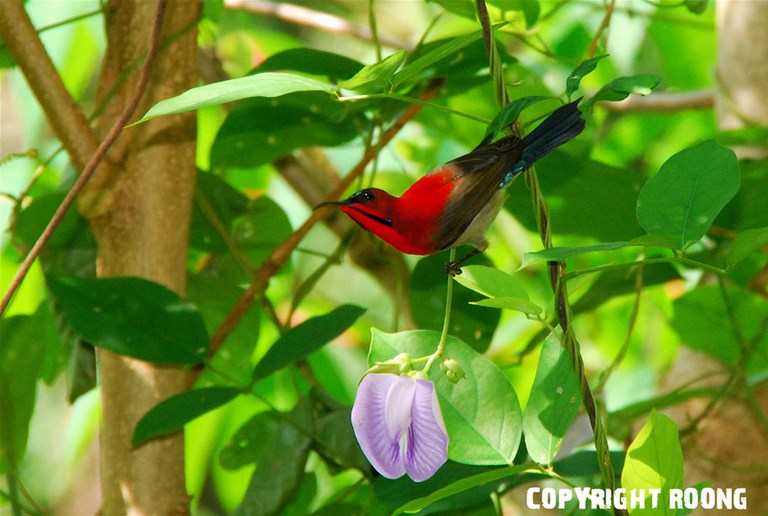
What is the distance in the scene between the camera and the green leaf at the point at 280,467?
905mm

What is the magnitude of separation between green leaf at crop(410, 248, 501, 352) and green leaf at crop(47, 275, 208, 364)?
189 millimetres

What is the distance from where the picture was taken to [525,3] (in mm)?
849

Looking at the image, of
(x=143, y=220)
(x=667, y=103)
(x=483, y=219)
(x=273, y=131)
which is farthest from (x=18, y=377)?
(x=667, y=103)

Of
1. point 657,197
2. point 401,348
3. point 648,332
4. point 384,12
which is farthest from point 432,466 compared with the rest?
point 384,12

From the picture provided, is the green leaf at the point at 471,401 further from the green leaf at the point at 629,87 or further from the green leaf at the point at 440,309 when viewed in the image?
the green leaf at the point at 440,309

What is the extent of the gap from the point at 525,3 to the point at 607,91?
286mm

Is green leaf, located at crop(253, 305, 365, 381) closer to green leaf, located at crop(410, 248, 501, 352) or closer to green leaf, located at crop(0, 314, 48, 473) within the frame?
green leaf, located at crop(410, 248, 501, 352)

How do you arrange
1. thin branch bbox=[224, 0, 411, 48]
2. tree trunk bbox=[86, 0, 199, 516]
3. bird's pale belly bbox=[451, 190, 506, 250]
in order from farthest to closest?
thin branch bbox=[224, 0, 411, 48]
tree trunk bbox=[86, 0, 199, 516]
bird's pale belly bbox=[451, 190, 506, 250]

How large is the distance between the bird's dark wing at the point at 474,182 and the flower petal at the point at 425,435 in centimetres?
17

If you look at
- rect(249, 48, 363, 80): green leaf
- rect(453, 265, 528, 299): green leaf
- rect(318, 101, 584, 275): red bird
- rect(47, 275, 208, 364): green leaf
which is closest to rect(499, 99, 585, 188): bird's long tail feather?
rect(318, 101, 584, 275): red bird

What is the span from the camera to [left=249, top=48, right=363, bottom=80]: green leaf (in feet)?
2.76

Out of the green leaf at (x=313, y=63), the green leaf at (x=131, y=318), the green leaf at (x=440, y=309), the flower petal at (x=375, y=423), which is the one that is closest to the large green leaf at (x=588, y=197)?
the green leaf at (x=440, y=309)

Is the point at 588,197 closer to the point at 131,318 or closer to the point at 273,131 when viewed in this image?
the point at 273,131

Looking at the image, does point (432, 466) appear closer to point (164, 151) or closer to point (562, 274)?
point (562, 274)
